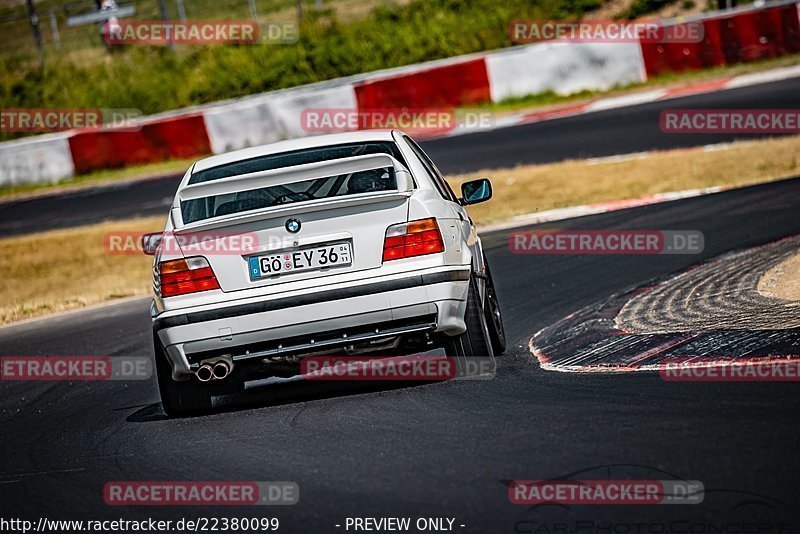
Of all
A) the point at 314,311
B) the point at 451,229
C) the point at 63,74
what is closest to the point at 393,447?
the point at 314,311

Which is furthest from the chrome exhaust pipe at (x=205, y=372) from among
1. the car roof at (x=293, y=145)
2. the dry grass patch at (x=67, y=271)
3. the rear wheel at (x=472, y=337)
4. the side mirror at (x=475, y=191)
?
the dry grass patch at (x=67, y=271)

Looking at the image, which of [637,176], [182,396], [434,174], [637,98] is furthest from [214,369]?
[637,98]

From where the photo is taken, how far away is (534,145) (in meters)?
19.6

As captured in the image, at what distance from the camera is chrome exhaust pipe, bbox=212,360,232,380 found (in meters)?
6.04

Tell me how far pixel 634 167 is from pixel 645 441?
11.4m

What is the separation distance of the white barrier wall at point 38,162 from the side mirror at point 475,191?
2072 cm

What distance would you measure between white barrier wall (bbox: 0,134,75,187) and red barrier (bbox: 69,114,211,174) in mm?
207

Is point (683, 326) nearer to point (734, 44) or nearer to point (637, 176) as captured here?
point (637, 176)

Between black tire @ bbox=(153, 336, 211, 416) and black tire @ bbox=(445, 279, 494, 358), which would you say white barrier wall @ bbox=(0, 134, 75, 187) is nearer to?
black tire @ bbox=(153, 336, 211, 416)

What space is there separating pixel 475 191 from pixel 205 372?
217 centimetres

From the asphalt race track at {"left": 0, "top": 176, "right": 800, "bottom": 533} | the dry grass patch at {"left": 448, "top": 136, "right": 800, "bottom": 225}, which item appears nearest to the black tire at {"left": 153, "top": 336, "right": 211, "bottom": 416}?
the asphalt race track at {"left": 0, "top": 176, "right": 800, "bottom": 533}

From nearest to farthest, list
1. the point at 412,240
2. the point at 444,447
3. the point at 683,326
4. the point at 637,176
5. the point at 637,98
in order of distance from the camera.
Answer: the point at 444,447
the point at 412,240
the point at 683,326
the point at 637,176
the point at 637,98

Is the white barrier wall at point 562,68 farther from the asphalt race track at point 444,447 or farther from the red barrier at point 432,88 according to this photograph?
the asphalt race track at point 444,447

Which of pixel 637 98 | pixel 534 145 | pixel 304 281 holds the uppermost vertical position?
pixel 304 281
